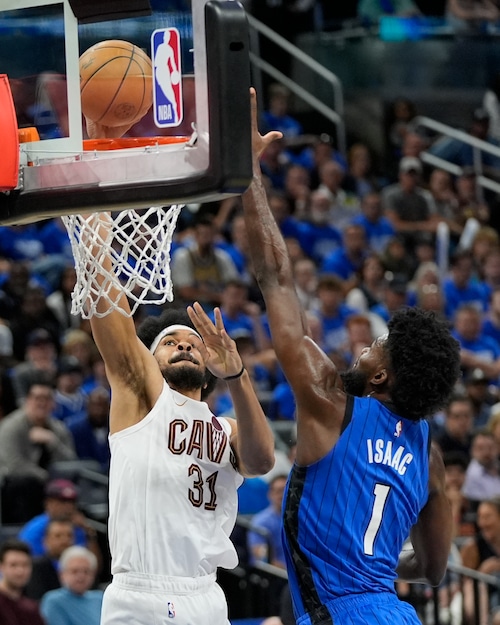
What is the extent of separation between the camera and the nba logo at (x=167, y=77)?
442 centimetres

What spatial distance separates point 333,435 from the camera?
4.73 m

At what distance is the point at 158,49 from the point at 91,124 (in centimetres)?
39

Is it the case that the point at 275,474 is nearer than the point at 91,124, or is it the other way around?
the point at 91,124

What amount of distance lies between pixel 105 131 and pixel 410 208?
32.2 feet

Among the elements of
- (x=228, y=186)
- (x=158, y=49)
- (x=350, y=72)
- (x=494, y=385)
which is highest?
(x=158, y=49)

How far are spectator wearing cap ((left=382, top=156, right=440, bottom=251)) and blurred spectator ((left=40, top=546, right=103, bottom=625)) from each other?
723 centimetres

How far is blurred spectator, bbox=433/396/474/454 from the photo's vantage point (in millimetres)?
10234

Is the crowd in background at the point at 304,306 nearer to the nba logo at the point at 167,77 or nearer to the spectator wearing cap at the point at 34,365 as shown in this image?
the spectator wearing cap at the point at 34,365

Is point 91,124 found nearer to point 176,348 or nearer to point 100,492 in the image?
point 176,348

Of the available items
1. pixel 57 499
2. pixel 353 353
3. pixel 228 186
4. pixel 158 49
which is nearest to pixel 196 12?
pixel 158 49

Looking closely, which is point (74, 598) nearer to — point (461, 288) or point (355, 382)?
point (355, 382)

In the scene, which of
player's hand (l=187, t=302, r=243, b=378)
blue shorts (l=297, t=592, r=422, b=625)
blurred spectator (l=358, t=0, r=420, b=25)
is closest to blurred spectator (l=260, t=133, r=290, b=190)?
blurred spectator (l=358, t=0, r=420, b=25)

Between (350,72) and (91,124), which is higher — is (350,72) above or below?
below

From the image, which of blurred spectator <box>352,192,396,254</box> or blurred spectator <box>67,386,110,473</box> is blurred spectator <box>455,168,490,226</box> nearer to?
blurred spectator <box>352,192,396,254</box>
